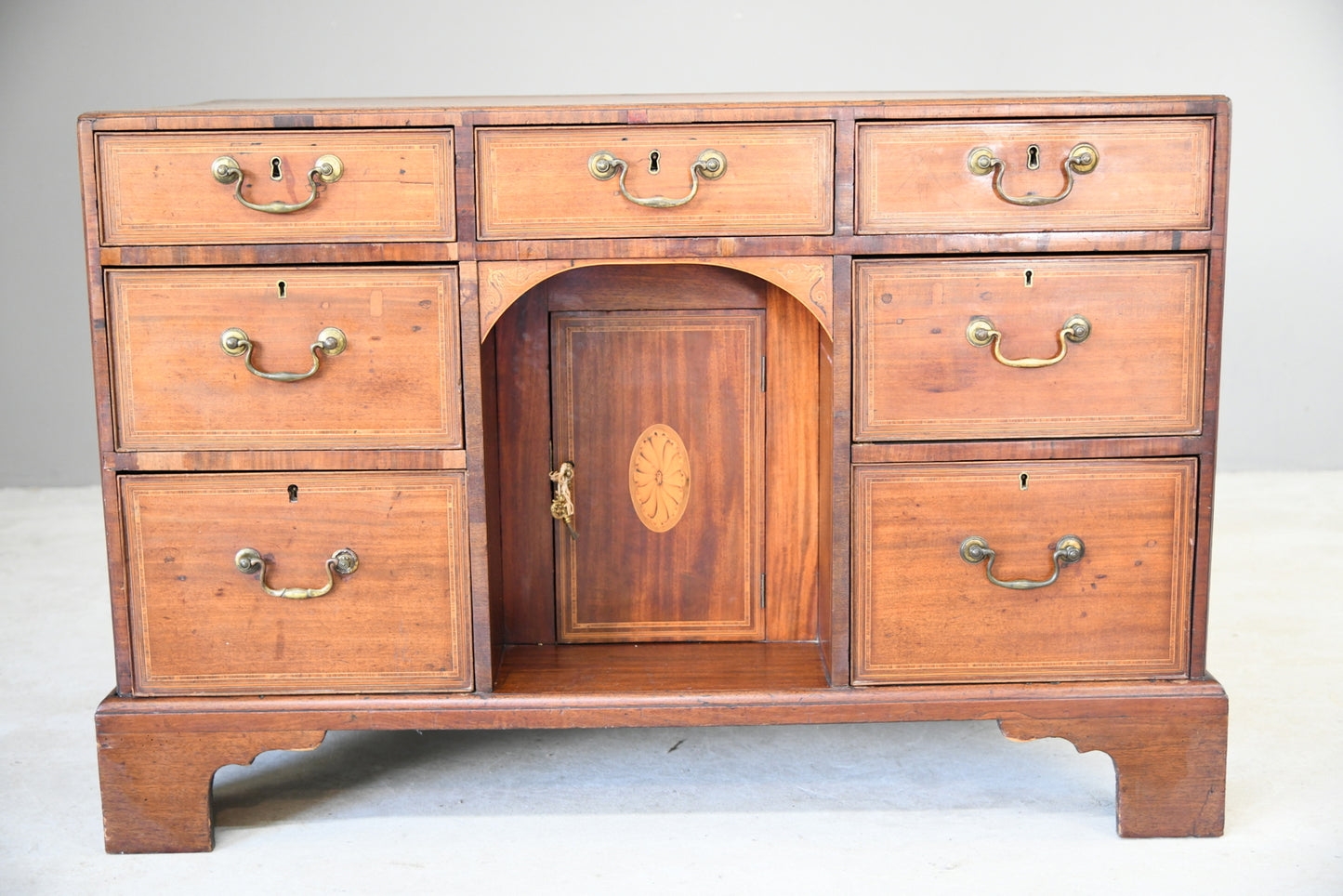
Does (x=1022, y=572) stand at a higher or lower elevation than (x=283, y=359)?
lower

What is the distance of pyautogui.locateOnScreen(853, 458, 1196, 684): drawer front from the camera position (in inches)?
81.0

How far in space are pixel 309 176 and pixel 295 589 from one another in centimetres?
63

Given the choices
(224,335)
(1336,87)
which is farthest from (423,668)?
(1336,87)

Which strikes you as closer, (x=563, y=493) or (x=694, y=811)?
(x=694, y=811)

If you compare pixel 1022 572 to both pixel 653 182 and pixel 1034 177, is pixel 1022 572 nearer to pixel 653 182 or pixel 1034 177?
pixel 1034 177

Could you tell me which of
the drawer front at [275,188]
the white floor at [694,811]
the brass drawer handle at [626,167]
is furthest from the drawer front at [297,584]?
the brass drawer handle at [626,167]

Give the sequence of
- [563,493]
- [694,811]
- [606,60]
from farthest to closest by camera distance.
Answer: [606,60]
[563,493]
[694,811]

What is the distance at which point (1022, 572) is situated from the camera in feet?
6.83

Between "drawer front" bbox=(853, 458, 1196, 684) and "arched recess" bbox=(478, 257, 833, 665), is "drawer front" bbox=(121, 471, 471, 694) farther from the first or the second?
"drawer front" bbox=(853, 458, 1196, 684)

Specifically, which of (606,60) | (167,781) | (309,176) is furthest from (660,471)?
(606,60)

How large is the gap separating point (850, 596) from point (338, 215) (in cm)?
97

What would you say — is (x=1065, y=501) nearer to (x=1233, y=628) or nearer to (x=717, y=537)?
(x=717, y=537)

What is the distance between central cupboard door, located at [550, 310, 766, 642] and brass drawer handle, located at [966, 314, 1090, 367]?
46 centimetres

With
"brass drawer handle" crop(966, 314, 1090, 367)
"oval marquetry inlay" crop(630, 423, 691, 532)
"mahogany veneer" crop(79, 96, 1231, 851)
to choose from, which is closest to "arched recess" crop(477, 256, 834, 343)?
"mahogany veneer" crop(79, 96, 1231, 851)
